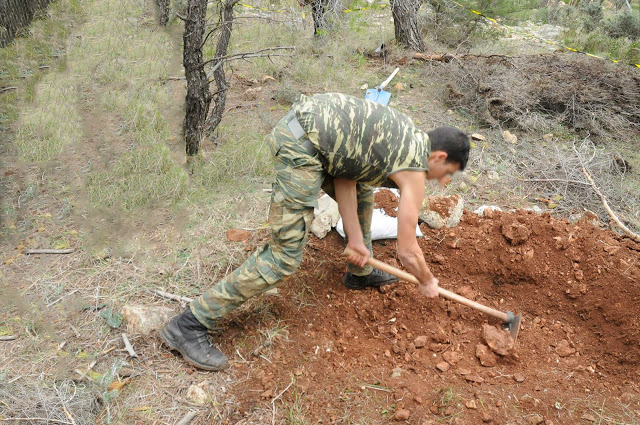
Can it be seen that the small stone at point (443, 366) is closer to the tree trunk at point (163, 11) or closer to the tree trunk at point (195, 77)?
the tree trunk at point (195, 77)

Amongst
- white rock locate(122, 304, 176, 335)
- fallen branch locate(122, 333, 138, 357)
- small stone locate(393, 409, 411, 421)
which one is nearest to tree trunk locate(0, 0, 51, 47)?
white rock locate(122, 304, 176, 335)

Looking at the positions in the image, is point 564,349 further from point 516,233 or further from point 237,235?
point 237,235

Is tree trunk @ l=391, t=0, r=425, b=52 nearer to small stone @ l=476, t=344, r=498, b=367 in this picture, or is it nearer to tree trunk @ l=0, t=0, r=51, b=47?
tree trunk @ l=0, t=0, r=51, b=47

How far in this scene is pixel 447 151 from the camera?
7.25 ft

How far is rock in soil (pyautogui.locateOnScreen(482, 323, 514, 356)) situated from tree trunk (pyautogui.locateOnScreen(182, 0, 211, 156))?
2923 mm

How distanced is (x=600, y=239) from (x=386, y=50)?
193 inches

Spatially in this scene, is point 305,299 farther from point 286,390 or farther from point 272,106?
point 272,106

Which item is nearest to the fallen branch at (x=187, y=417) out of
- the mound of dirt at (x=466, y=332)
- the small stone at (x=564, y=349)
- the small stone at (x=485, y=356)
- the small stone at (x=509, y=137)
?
the mound of dirt at (x=466, y=332)

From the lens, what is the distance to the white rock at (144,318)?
105 inches

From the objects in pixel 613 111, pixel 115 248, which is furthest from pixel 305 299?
pixel 613 111

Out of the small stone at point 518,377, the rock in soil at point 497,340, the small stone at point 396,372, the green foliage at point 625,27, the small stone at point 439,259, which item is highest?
the green foliage at point 625,27

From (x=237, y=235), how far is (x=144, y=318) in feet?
3.17

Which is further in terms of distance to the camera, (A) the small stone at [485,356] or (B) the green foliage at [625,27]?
(B) the green foliage at [625,27]

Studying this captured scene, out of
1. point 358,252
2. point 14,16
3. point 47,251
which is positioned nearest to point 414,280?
point 358,252
